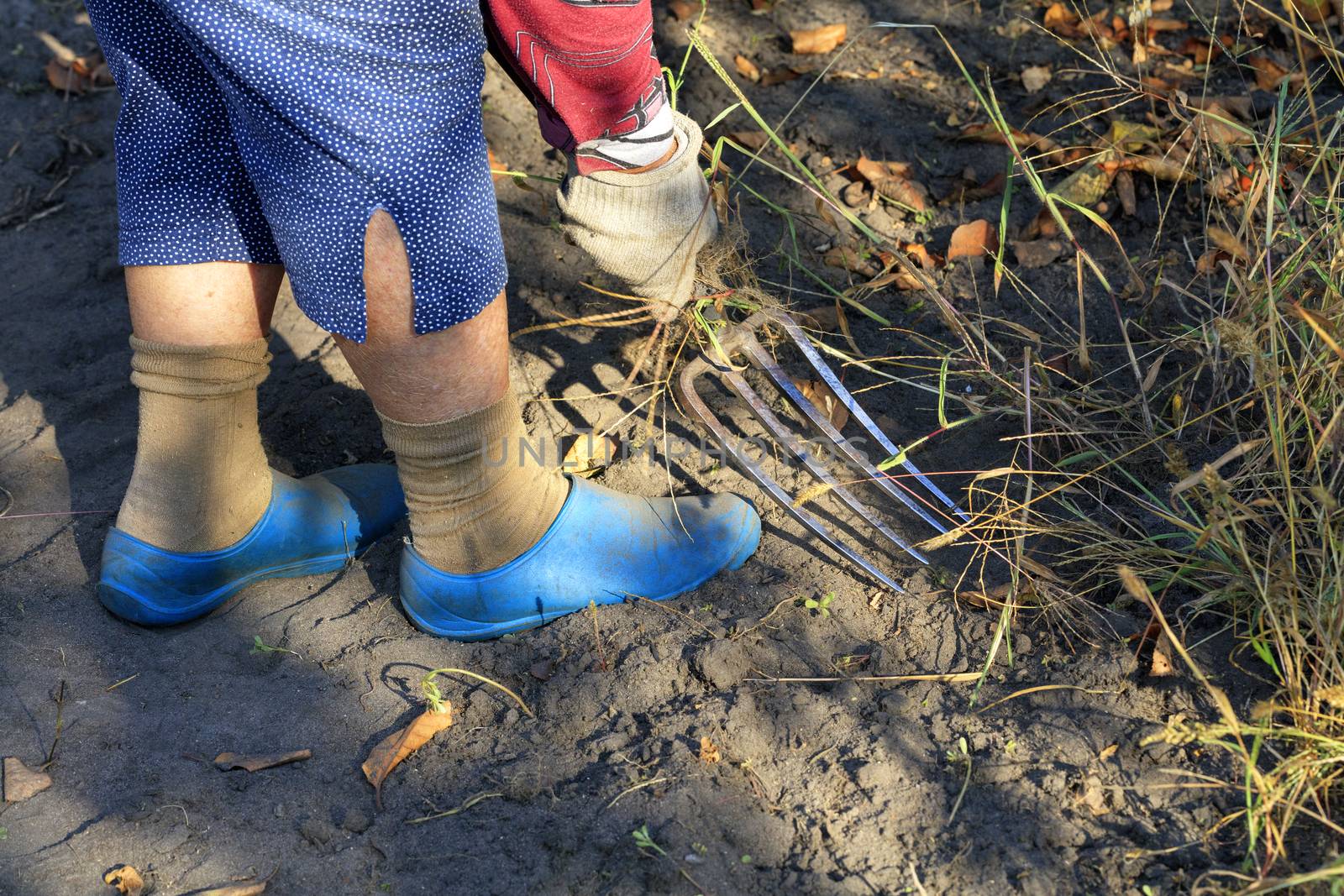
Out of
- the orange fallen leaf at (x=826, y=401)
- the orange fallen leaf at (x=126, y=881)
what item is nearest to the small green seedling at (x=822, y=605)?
the orange fallen leaf at (x=826, y=401)

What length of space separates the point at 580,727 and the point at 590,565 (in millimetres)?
279

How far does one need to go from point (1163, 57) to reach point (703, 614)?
1869mm

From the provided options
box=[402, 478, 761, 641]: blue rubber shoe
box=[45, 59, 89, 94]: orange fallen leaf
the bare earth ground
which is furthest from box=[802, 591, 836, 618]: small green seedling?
box=[45, 59, 89, 94]: orange fallen leaf

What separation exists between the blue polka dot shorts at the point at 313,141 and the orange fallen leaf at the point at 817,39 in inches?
64.8

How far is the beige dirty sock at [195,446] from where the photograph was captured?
164cm

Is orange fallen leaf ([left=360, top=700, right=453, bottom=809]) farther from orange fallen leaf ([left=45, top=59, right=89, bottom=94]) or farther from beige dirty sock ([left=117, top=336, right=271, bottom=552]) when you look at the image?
orange fallen leaf ([left=45, top=59, right=89, bottom=94])

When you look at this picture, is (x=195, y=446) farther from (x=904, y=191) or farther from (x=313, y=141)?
(x=904, y=191)

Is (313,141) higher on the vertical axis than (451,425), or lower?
higher

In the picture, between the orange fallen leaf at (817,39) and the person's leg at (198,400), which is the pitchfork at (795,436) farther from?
the orange fallen leaf at (817,39)

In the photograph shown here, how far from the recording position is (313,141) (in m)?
1.23

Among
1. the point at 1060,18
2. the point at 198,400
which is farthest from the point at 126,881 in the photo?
the point at 1060,18

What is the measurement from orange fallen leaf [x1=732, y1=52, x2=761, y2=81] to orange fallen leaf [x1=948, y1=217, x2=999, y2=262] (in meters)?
0.77

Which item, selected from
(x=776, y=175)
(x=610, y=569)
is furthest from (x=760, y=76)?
(x=610, y=569)

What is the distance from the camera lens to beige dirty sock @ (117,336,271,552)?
1643mm
